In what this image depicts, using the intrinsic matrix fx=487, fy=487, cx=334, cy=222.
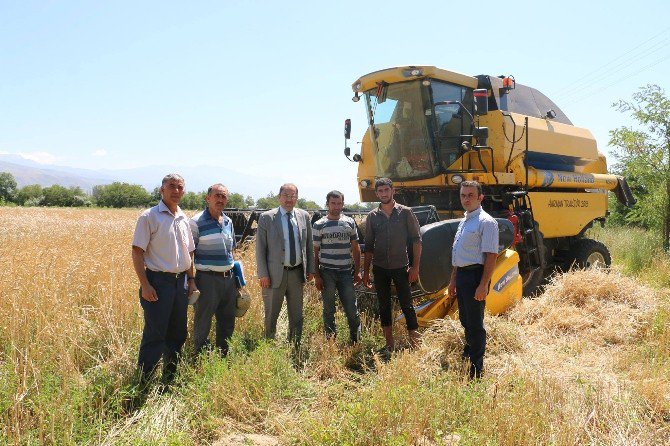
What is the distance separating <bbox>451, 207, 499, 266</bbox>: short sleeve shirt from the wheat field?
2.70ft

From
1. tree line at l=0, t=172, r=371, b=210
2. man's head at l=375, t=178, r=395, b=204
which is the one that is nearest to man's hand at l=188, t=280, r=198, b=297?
man's head at l=375, t=178, r=395, b=204

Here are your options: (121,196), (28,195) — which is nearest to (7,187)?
(28,195)

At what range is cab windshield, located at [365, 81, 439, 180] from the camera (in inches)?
269

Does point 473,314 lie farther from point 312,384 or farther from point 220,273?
point 220,273

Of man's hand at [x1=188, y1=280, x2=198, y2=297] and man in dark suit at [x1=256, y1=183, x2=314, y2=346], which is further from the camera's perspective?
man in dark suit at [x1=256, y1=183, x2=314, y2=346]

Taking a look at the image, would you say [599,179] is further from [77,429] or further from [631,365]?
[77,429]

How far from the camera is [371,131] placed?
24.5ft

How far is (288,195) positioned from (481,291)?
1737 millimetres

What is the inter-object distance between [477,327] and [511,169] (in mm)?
3833

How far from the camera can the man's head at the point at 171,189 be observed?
11.0ft

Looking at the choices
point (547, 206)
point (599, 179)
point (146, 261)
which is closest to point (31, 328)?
point (146, 261)

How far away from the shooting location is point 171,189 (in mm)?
3354

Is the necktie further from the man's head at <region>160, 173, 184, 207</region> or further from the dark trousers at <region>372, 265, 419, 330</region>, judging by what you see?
the man's head at <region>160, 173, 184, 207</region>

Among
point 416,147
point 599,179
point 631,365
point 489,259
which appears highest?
point 416,147
